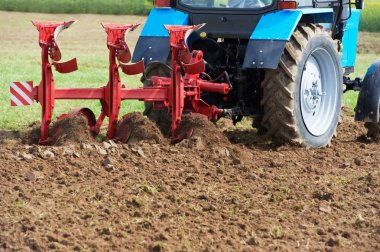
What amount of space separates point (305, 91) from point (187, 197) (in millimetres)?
2639

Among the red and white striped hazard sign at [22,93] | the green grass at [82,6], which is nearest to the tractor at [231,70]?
the red and white striped hazard sign at [22,93]

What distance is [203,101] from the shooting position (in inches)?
325

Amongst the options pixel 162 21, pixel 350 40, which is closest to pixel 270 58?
pixel 162 21

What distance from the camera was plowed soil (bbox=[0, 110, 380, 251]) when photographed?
5219mm

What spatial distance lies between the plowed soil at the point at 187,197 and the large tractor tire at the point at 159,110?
2.45ft

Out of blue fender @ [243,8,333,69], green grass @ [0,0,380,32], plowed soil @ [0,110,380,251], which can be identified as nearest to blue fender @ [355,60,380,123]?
plowed soil @ [0,110,380,251]

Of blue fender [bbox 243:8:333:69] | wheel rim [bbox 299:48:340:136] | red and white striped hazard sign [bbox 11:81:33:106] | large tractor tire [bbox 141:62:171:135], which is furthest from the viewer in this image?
large tractor tire [bbox 141:62:171:135]

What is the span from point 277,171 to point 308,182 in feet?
1.39

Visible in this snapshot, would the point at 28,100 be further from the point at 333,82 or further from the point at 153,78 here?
the point at 333,82

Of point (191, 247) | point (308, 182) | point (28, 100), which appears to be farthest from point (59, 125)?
point (191, 247)

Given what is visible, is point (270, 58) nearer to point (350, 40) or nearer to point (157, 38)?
point (157, 38)

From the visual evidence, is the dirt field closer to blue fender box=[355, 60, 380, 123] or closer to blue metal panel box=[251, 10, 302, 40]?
blue fender box=[355, 60, 380, 123]

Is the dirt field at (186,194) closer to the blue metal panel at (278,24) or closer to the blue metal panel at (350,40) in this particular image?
the blue metal panel at (278,24)

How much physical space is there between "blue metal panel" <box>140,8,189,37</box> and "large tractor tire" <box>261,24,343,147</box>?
3.69 ft
